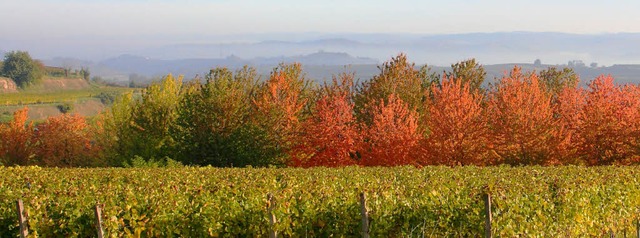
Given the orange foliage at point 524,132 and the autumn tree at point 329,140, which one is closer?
the orange foliage at point 524,132

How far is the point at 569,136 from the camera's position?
38219 millimetres

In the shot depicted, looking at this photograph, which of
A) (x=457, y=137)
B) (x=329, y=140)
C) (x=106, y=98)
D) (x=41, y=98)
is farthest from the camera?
(x=106, y=98)

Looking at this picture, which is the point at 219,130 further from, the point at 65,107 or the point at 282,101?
the point at 65,107

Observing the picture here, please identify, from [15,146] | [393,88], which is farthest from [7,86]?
[393,88]

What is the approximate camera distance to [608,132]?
3778cm

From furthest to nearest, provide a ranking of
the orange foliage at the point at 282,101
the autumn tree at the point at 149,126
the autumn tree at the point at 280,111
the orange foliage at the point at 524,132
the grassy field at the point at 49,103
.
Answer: the grassy field at the point at 49,103 < the autumn tree at the point at 149,126 < the orange foliage at the point at 282,101 < the autumn tree at the point at 280,111 < the orange foliage at the point at 524,132

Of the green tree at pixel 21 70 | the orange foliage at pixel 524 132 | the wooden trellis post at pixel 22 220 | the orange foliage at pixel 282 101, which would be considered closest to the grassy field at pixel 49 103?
the green tree at pixel 21 70

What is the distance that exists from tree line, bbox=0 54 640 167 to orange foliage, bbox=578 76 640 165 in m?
0.07

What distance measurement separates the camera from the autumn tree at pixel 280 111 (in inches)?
1697

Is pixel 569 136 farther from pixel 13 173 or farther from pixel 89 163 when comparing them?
pixel 89 163

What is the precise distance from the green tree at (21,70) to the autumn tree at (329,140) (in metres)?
181

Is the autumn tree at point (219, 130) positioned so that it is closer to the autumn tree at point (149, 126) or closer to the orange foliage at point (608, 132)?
the autumn tree at point (149, 126)

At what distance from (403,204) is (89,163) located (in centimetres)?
5963

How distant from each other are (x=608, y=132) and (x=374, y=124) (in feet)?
52.2
